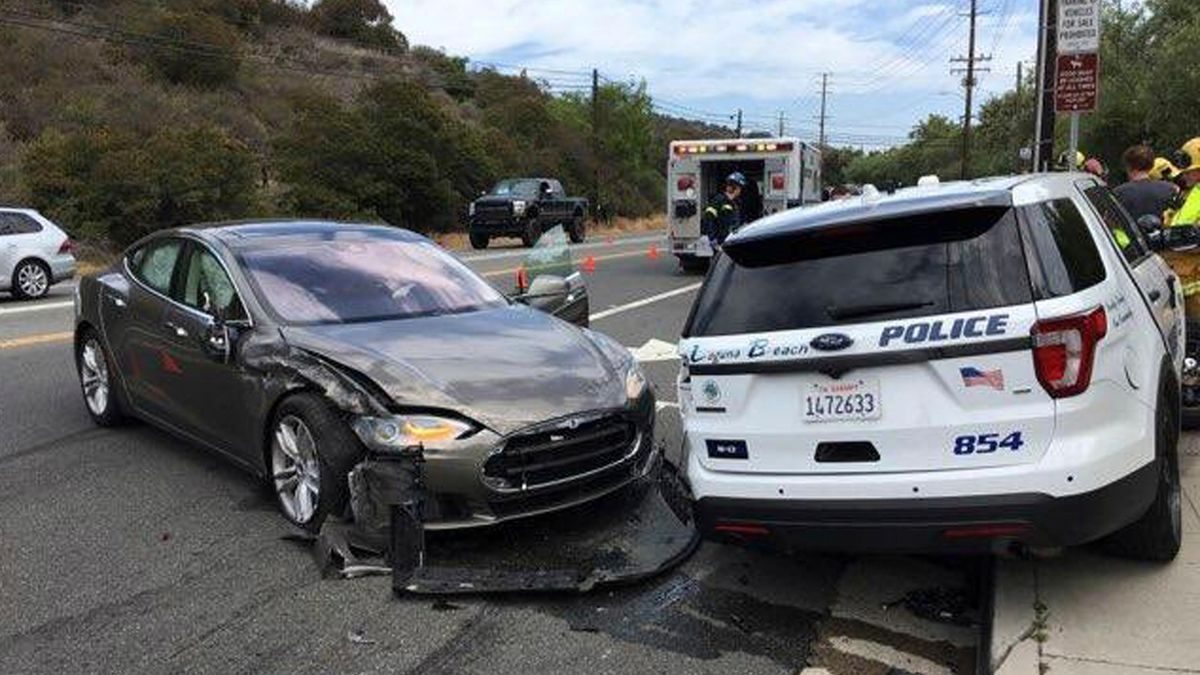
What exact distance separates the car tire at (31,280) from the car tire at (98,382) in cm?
1010

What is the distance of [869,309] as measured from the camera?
4.01m

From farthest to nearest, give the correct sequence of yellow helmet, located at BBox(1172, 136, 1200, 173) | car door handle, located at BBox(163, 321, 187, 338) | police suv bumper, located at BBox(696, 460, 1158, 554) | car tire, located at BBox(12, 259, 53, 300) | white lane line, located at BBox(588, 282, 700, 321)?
car tire, located at BBox(12, 259, 53, 300) < white lane line, located at BBox(588, 282, 700, 321) < yellow helmet, located at BBox(1172, 136, 1200, 173) < car door handle, located at BBox(163, 321, 187, 338) < police suv bumper, located at BBox(696, 460, 1158, 554)

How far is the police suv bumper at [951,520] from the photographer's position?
3771 millimetres

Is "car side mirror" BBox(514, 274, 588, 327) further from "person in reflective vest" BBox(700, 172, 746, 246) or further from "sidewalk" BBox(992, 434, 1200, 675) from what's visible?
"person in reflective vest" BBox(700, 172, 746, 246)

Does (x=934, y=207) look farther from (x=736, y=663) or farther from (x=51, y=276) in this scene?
(x=51, y=276)

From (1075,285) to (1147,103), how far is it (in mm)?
29360

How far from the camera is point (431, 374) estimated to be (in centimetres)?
509

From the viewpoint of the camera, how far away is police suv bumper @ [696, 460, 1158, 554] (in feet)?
12.4

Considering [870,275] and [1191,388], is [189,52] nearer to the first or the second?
[1191,388]

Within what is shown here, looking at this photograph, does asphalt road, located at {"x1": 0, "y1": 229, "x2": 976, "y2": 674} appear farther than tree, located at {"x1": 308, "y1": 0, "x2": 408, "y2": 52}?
No

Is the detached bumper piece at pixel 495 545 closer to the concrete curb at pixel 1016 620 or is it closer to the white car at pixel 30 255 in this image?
the concrete curb at pixel 1016 620

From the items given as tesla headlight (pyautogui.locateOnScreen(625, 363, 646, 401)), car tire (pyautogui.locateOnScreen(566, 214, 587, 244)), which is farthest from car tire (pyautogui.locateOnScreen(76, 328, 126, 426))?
car tire (pyautogui.locateOnScreen(566, 214, 587, 244))

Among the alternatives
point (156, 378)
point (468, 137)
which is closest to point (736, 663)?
point (156, 378)

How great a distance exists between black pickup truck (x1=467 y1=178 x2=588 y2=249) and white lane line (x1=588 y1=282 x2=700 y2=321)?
14.0 metres
